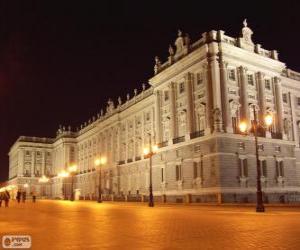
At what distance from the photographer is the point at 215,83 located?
4675cm

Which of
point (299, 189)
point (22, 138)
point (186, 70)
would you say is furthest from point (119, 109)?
point (22, 138)

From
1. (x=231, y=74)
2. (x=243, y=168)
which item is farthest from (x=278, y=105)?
(x=243, y=168)

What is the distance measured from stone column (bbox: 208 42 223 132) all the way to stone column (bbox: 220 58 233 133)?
0.53 m

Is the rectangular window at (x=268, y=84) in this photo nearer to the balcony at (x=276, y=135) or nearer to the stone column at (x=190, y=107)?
the balcony at (x=276, y=135)

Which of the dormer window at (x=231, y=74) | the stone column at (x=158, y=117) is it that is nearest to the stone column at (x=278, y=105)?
the dormer window at (x=231, y=74)

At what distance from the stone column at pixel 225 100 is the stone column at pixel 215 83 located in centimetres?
53

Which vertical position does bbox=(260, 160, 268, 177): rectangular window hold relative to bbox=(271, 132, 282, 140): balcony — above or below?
below

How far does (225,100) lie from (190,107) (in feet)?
19.4

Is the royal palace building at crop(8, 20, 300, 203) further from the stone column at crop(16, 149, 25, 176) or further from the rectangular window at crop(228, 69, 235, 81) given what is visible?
the stone column at crop(16, 149, 25, 176)

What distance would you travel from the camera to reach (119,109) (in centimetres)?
8206

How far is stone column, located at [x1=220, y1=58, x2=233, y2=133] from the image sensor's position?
45906mm

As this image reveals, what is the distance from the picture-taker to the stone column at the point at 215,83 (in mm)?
45031

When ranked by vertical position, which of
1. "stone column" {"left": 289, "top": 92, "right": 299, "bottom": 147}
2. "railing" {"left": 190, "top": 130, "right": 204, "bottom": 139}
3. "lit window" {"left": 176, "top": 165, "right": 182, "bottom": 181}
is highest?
"stone column" {"left": 289, "top": 92, "right": 299, "bottom": 147}

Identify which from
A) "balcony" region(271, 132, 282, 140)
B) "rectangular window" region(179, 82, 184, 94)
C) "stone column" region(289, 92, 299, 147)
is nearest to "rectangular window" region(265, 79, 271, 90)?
"balcony" region(271, 132, 282, 140)
